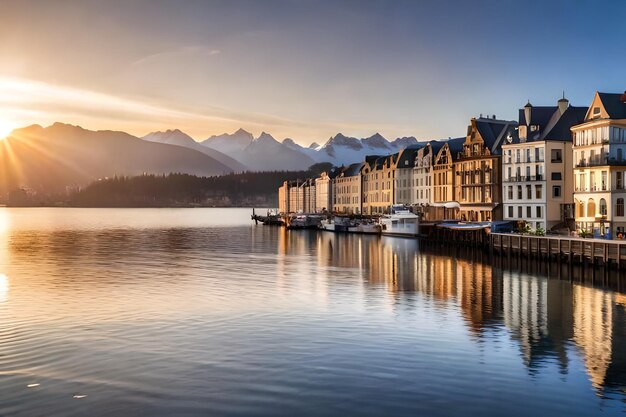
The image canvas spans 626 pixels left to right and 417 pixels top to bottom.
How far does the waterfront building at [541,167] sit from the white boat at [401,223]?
3006 cm

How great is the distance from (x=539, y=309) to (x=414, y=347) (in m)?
18.1

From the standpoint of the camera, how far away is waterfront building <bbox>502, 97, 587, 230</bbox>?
4161 inches

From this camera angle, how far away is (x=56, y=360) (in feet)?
109

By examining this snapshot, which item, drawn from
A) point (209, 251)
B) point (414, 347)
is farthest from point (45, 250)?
point (414, 347)

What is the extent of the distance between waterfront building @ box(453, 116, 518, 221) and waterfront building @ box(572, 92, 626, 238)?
28177 mm

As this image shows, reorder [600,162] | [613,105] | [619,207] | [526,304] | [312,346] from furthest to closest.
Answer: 1. [613,105]
2. [600,162]
3. [619,207]
4. [526,304]
5. [312,346]

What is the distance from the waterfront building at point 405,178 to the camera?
577ft

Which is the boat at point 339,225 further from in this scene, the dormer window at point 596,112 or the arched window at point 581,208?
the dormer window at point 596,112

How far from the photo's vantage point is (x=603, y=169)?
86.0 m

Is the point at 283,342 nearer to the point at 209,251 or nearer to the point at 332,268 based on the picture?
A: the point at 332,268

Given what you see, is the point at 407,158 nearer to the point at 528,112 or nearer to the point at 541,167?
the point at 528,112

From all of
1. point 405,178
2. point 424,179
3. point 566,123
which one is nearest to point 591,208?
point 566,123

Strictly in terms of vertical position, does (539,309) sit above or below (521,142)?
below

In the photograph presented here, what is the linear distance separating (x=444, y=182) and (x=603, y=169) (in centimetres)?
6546
